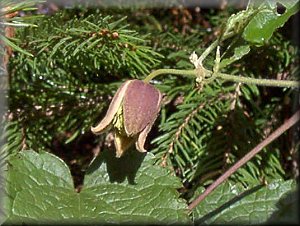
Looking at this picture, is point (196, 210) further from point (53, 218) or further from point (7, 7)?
point (7, 7)

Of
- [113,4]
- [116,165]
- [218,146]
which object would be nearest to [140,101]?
[116,165]

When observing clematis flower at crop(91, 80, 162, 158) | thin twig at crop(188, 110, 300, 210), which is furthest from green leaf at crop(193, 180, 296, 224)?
clematis flower at crop(91, 80, 162, 158)

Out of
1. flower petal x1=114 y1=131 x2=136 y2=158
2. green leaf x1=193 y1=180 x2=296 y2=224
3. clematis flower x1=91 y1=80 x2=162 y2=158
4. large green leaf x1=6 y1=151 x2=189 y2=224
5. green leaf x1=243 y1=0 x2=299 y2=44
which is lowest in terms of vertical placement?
green leaf x1=193 y1=180 x2=296 y2=224

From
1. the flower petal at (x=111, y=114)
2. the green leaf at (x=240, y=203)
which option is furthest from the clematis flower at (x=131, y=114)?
the green leaf at (x=240, y=203)

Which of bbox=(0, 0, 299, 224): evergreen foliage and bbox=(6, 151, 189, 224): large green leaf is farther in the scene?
bbox=(0, 0, 299, 224): evergreen foliage

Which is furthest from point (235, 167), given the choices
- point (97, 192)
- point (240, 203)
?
point (97, 192)

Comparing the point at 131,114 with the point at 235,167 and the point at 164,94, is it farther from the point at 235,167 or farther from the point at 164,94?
the point at 164,94

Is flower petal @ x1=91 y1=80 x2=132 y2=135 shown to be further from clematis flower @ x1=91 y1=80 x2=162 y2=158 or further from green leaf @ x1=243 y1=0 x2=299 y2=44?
green leaf @ x1=243 y1=0 x2=299 y2=44
